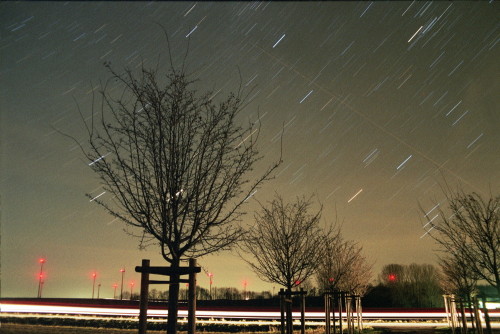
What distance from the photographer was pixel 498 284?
1298cm

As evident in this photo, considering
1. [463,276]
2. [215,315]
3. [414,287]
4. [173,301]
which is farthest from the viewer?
[414,287]

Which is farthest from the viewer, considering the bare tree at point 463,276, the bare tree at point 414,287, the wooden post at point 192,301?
the bare tree at point 414,287

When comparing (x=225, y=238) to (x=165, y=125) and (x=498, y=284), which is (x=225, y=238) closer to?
(x=165, y=125)

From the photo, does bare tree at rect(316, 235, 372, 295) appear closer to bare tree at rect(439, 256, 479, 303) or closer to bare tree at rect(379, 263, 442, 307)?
bare tree at rect(439, 256, 479, 303)

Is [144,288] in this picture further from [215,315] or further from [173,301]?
[215,315]

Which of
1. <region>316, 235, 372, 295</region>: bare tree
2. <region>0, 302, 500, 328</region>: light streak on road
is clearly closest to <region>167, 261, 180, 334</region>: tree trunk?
<region>316, 235, 372, 295</region>: bare tree

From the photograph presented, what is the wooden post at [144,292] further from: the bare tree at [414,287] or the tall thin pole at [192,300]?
the bare tree at [414,287]

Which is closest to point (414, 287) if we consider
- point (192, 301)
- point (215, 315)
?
point (215, 315)

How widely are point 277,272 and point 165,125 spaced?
27.5 feet

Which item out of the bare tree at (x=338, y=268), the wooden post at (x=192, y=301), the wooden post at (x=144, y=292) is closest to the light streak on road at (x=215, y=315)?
the bare tree at (x=338, y=268)

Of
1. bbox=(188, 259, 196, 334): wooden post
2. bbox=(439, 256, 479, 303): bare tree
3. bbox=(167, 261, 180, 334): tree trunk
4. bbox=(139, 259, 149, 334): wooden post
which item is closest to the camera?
bbox=(139, 259, 149, 334): wooden post

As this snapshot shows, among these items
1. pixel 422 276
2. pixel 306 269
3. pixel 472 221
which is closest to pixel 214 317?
pixel 306 269

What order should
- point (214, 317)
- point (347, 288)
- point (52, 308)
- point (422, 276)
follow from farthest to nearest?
1. point (422, 276)
2. point (214, 317)
3. point (52, 308)
4. point (347, 288)

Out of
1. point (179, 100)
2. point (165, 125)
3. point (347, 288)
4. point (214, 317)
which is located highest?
point (179, 100)
